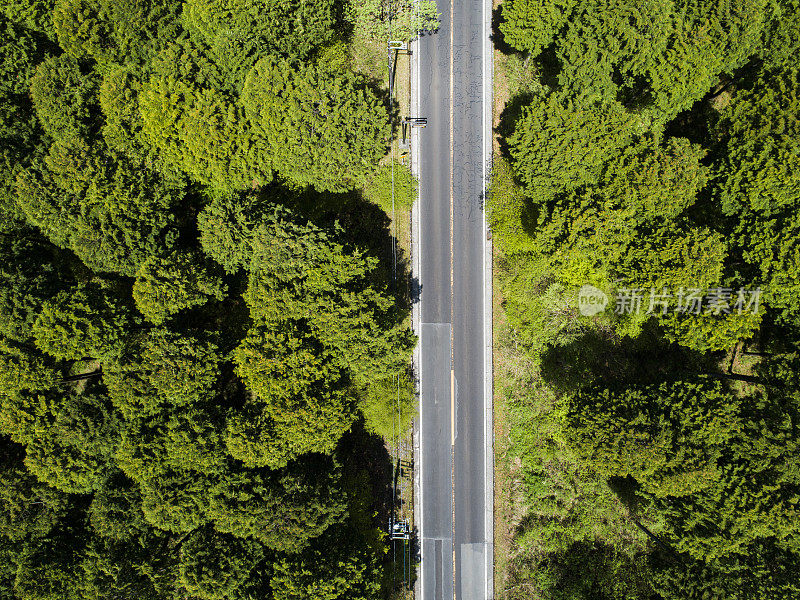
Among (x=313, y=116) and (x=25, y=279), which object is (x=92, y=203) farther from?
(x=313, y=116)

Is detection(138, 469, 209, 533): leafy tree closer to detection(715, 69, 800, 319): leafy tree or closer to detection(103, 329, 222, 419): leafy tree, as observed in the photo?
detection(103, 329, 222, 419): leafy tree

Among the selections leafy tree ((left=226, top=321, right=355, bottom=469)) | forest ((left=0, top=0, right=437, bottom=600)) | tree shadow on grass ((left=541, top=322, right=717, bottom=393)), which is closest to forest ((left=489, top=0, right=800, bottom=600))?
tree shadow on grass ((left=541, top=322, right=717, bottom=393))

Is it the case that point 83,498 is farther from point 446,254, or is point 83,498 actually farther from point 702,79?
point 702,79

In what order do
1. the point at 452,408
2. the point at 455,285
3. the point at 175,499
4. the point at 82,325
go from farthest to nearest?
the point at 455,285, the point at 452,408, the point at 82,325, the point at 175,499

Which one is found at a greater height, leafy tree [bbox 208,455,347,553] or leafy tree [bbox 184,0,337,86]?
leafy tree [bbox 184,0,337,86]

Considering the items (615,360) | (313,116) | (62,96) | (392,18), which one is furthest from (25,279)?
(615,360)

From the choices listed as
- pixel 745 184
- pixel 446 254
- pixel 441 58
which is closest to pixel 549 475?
pixel 446 254
